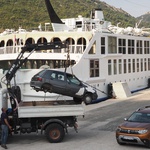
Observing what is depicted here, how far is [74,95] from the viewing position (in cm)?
1605

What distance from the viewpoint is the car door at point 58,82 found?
52.8 ft

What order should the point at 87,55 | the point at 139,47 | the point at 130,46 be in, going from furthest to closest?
1. the point at 139,47
2. the point at 130,46
3. the point at 87,55

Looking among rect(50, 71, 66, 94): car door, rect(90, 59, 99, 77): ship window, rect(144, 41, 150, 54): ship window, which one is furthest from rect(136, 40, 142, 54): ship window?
rect(50, 71, 66, 94): car door

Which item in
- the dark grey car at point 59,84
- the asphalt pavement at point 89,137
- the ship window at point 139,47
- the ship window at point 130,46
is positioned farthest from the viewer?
the ship window at point 139,47

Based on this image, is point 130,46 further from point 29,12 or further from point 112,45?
point 29,12

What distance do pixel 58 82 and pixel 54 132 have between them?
377cm

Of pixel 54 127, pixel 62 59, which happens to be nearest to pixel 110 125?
pixel 54 127

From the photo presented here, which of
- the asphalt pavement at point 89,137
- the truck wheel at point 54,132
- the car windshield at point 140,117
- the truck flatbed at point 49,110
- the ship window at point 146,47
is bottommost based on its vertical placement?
the asphalt pavement at point 89,137

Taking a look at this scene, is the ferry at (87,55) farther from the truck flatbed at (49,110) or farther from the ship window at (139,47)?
the truck flatbed at (49,110)

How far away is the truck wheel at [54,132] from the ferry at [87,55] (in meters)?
8.51

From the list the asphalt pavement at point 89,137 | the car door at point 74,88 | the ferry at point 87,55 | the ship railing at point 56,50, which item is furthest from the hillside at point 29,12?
the car door at point 74,88

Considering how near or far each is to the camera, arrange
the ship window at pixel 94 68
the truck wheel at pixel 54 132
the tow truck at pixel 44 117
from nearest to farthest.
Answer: the tow truck at pixel 44 117, the truck wheel at pixel 54 132, the ship window at pixel 94 68

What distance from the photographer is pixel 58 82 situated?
16391 mm

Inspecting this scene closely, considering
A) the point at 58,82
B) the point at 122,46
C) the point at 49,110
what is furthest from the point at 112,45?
the point at 49,110
